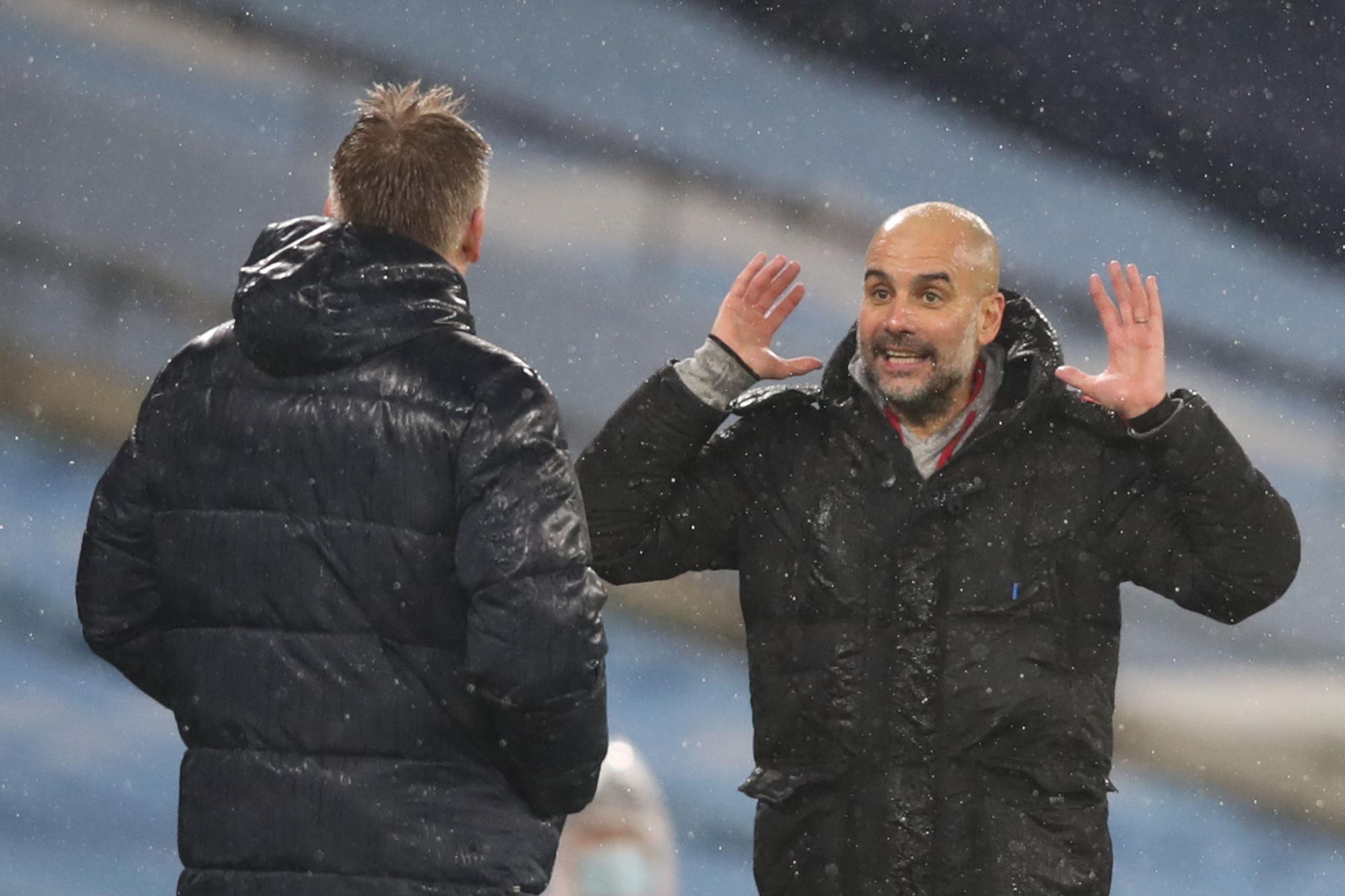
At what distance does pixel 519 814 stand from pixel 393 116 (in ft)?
2.60

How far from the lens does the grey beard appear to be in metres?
2.91

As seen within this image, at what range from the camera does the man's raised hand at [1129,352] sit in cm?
285

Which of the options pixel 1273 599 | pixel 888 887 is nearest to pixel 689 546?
pixel 888 887

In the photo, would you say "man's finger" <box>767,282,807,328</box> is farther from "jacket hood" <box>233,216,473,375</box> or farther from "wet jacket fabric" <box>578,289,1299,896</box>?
"jacket hood" <box>233,216,473,375</box>

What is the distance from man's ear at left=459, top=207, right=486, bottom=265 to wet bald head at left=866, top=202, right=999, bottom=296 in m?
0.92

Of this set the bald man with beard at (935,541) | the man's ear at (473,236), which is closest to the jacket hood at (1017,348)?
the bald man with beard at (935,541)

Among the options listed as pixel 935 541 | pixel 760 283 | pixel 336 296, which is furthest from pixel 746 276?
pixel 336 296

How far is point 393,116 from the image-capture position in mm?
2227

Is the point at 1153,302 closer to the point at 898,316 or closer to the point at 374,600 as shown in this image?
the point at 898,316

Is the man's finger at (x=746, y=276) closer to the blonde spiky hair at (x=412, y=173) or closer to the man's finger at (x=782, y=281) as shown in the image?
the man's finger at (x=782, y=281)

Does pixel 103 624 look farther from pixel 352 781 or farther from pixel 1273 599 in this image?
pixel 1273 599

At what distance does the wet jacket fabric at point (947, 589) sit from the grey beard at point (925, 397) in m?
0.03

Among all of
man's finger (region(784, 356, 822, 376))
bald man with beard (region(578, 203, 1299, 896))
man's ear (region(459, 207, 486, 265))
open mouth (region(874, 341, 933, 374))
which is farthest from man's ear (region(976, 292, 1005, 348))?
man's ear (region(459, 207, 486, 265))

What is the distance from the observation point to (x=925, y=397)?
2.91 meters
